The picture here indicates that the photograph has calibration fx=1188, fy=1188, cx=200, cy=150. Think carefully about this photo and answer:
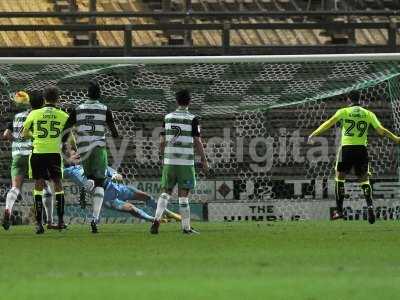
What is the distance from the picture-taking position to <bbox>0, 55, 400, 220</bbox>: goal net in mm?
19547

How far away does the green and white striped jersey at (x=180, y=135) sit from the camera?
14391 mm

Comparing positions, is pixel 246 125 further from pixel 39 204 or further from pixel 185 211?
pixel 39 204

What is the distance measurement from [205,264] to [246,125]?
9.92 m

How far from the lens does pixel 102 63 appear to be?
724 inches

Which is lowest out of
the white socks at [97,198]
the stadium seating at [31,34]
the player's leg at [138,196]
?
the white socks at [97,198]

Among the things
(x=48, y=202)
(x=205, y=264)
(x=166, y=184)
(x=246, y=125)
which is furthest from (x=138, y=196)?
(x=205, y=264)

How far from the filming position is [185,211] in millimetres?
14539

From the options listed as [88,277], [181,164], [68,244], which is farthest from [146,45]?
[88,277]

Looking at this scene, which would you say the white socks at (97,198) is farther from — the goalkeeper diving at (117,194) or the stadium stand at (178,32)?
the stadium stand at (178,32)

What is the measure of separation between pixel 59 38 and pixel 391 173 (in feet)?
27.1

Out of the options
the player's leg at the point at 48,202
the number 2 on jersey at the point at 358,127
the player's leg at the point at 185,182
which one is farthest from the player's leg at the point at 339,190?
the player's leg at the point at 48,202

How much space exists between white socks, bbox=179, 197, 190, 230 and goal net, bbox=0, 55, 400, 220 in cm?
485

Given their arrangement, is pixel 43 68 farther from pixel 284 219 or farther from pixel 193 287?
pixel 193 287

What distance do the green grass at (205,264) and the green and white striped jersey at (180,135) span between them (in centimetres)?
94
